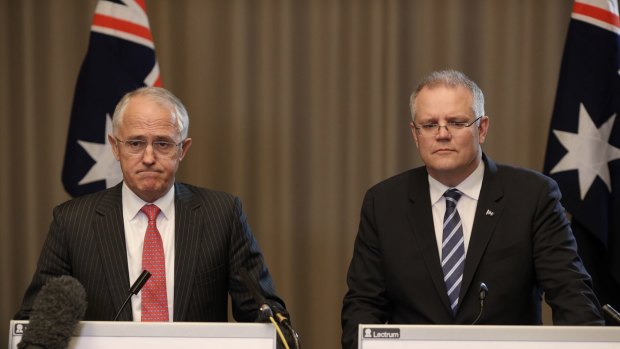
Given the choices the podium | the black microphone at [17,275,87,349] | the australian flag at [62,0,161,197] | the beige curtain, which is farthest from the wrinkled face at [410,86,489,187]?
the australian flag at [62,0,161,197]

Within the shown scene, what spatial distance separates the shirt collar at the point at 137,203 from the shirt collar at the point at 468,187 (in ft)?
3.25

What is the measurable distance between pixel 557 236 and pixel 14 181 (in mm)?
3223

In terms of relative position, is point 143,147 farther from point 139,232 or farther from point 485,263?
point 485,263

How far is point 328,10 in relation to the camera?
181 inches

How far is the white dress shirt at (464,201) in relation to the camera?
2.94 metres

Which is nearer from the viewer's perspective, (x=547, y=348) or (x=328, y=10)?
(x=547, y=348)

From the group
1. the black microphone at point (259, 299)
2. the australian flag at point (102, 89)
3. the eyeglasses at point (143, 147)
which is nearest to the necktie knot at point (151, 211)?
the eyeglasses at point (143, 147)

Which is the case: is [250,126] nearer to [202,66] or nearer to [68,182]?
[202,66]

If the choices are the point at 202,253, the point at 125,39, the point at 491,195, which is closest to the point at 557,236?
the point at 491,195

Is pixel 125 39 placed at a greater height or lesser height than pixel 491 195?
greater

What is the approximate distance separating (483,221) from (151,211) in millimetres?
1222

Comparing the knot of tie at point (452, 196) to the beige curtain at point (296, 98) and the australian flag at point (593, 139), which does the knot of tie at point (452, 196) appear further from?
the beige curtain at point (296, 98)

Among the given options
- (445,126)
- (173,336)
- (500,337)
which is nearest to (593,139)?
(445,126)

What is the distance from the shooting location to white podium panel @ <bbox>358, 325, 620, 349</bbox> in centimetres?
213
